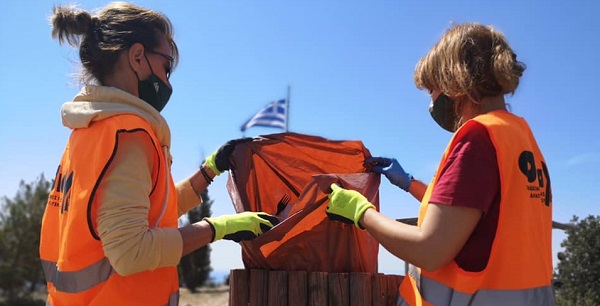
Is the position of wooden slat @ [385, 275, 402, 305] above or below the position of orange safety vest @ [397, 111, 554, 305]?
below

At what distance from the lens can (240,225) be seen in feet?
8.59

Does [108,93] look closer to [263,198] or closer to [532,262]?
[263,198]

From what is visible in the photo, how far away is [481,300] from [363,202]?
0.66 metres

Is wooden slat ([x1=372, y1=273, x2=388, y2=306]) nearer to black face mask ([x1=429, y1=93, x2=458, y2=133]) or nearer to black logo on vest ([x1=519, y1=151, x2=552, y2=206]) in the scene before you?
black face mask ([x1=429, y1=93, x2=458, y2=133])

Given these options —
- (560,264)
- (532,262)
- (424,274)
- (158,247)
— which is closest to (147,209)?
(158,247)

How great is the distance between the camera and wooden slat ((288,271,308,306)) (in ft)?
9.24

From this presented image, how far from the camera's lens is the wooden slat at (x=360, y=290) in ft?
9.02

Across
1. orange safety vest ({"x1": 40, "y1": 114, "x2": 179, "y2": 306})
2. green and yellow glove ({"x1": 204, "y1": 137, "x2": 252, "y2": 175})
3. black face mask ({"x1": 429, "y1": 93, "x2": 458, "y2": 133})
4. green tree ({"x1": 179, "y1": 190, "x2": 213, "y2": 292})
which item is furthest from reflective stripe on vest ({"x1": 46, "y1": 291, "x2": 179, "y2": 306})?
green tree ({"x1": 179, "y1": 190, "x2": 213, "y2": 292})

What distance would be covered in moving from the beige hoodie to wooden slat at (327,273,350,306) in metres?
0.81

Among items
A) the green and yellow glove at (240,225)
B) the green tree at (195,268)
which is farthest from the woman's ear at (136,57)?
the green tree at (195,268)

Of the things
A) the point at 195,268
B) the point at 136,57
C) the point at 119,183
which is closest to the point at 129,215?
the point at 119,183

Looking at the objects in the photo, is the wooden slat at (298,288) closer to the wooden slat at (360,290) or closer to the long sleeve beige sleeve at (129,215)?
the wooden slat at (360,290)

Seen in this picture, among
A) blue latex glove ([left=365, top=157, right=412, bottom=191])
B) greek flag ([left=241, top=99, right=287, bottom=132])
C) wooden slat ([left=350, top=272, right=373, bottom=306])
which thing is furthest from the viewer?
greek flag ([left=241, top=99, right=287, bottom=132])

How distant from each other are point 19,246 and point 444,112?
22.3m
